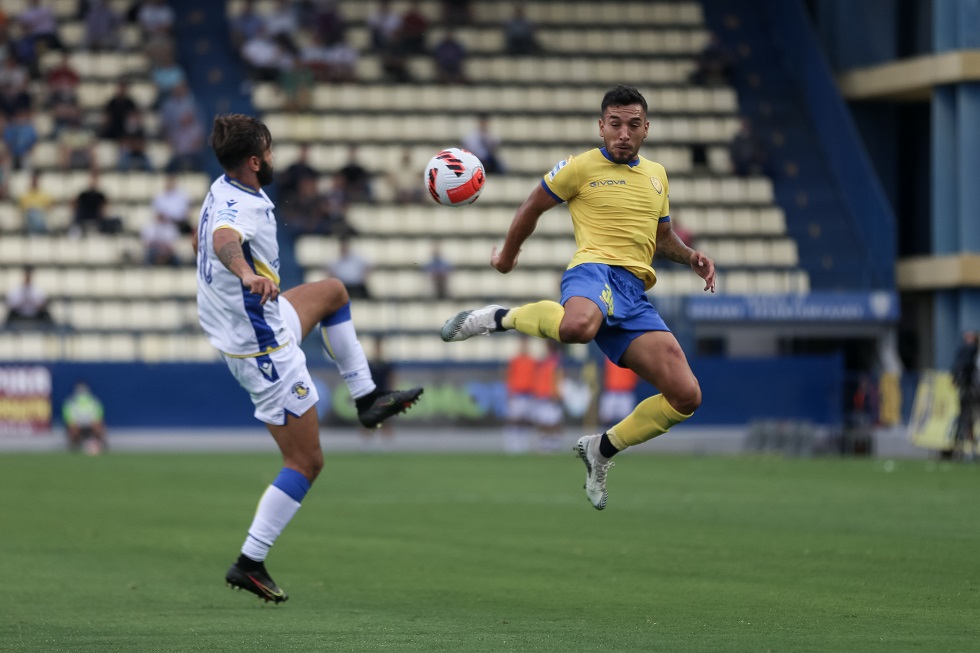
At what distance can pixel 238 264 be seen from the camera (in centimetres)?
788

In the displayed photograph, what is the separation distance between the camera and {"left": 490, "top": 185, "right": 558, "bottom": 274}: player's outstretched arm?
895cm

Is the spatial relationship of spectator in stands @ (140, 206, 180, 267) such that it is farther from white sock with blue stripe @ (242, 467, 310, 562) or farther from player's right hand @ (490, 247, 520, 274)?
white sock with blue stripe @ (242, 467, 310, 562)

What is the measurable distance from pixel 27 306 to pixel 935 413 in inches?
583

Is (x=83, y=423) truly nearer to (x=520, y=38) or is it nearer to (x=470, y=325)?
(x=520, y=38)

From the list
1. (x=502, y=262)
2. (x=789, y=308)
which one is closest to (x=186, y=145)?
(x=789, y=308)

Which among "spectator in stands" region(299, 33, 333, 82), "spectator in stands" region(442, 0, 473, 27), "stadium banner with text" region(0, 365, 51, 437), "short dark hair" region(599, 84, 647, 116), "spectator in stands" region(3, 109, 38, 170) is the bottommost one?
"stadium banner with text" region(0, 365, 51, 437)

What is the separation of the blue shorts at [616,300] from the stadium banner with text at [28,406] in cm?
1914

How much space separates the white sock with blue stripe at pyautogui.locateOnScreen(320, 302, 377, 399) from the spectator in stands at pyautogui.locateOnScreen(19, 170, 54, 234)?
2128 cm

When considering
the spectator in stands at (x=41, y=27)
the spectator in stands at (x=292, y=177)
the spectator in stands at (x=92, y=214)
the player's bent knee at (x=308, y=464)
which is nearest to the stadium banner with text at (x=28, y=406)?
the spectator in stands at (x=92, y=214)

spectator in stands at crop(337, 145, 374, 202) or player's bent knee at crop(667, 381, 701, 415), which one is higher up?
spectator in stands at crop(337, 145, 374, 202)

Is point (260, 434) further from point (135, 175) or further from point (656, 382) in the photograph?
point (656, 382)

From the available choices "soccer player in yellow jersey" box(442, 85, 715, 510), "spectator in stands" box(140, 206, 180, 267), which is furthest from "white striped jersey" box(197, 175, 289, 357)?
"spectator in stands" box(140, 206, 180, 267)

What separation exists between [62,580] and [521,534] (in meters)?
4.19

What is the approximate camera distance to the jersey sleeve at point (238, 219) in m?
8.14
